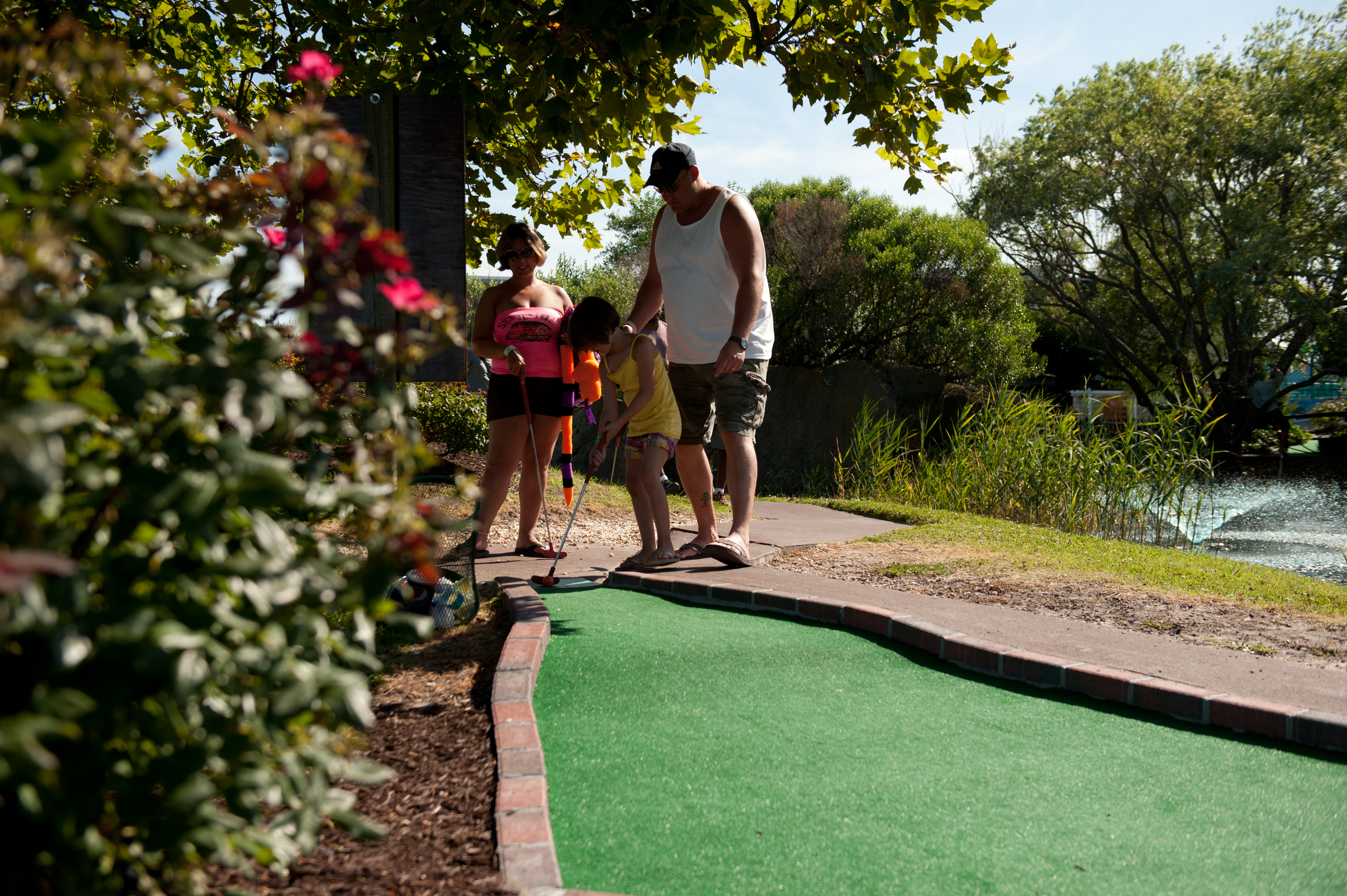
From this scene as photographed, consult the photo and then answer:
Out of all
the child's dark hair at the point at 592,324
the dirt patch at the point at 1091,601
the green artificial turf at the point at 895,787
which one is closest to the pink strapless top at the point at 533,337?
the child's dark hair at the point at 592,324

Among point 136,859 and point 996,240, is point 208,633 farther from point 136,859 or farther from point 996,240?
point 996,240

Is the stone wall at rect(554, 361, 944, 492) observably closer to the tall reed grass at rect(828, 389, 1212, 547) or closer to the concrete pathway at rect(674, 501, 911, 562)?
the tall reed grass at rect(828, 389, 1212, 547)

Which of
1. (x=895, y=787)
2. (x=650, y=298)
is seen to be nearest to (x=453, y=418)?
(x=650, y=298)

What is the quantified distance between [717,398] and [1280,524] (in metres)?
11.1

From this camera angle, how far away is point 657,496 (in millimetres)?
4930

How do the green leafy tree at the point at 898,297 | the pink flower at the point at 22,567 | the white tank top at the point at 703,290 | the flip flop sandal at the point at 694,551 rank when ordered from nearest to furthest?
the pink flower at the point at 22,567
the white tank top at the point at 703,290
the flip flop sandal at the point at 694,551
the green leafy tree at the point at 898,297

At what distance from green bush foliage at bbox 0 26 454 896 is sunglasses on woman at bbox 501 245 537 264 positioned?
386cm

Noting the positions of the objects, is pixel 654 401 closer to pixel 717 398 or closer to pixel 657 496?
pixel 717 398

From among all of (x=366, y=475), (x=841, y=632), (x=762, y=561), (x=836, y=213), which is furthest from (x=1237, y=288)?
(x=366, y=475)

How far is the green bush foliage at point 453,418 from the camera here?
10.7 metres

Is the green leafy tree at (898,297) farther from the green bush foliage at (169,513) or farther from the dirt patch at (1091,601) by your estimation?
the green bush foliage at (169,513)

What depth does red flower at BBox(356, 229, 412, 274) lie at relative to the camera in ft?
4.14

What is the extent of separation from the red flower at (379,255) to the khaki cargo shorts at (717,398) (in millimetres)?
3571

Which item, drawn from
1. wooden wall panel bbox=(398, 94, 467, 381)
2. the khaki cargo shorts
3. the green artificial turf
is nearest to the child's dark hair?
the khaki cargo shorts
